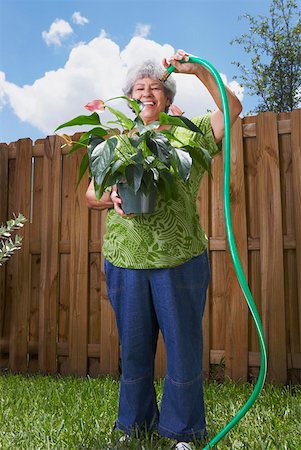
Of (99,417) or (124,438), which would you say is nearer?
(124,438)

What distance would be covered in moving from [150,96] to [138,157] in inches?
13.5

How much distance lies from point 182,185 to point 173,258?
0.83 ft

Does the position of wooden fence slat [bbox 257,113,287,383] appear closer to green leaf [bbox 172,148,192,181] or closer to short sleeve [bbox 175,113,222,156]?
short sleeve [bbox 175,113,222,156]

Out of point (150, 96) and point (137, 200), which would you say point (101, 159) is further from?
point (150, 96)

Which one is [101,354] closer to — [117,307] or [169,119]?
[117,307]

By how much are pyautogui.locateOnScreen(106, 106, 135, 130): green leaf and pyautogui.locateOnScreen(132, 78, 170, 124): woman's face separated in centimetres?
13

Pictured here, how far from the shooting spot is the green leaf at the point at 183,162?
1.61 meters

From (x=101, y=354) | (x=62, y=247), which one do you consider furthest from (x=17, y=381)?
(x=62, y=247)

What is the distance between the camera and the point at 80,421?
2182 mm

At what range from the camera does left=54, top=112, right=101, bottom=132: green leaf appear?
1698 millimetres

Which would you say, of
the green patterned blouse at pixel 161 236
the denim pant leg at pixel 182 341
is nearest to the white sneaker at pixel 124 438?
the denim pant leg at pixel 182 341

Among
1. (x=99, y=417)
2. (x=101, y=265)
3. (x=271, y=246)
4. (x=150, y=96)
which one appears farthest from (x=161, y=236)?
(x=101, y=265)

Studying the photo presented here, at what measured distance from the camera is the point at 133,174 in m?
1.64

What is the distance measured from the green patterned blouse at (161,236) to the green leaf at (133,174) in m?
0.18
